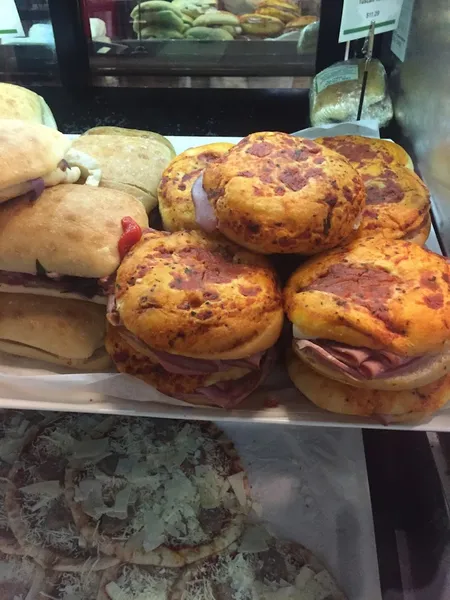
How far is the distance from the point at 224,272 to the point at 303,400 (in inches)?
11.7

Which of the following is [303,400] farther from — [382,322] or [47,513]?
[47,513]

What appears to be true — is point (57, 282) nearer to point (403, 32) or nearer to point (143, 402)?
point (143, 402)

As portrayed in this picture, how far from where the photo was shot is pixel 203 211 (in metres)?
1.09

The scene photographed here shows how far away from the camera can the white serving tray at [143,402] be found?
3.53 ft

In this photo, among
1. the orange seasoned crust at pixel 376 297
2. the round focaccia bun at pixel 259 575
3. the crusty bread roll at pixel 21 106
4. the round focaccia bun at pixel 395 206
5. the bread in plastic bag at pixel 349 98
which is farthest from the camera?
the bread in plastic bag at pixel 349 98

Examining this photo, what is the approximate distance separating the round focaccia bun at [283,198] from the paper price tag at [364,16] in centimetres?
50

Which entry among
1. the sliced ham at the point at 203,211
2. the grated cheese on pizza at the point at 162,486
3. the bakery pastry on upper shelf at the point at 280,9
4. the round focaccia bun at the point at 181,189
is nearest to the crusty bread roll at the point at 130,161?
the round focaccia bun at the point at 181,189

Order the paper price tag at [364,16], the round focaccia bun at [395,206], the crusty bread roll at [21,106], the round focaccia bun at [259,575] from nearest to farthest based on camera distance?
the round focaccia bun at [395,206] < the round focaccia bun at [259,575] < the paper price tag at [364,16] < the crusty bread roll at [21,106]

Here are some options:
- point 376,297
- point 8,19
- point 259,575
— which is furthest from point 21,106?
point 259,575

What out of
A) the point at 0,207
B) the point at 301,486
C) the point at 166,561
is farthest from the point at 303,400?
the point at 0,207

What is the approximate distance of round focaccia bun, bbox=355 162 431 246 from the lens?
1135 mm

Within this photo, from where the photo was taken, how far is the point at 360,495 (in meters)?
1.41

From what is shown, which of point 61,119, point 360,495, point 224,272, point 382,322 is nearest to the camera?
point 382,322

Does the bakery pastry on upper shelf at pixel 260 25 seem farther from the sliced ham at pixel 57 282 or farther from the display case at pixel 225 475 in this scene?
the sliced ham at pixel 57 282
